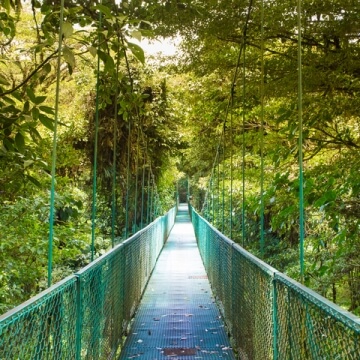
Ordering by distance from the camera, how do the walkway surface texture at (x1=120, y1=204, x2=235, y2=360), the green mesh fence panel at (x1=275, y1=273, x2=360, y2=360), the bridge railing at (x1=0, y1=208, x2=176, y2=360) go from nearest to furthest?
the green mesh fence panel at (x1=275, y1=273, x2=360, y2=360) < the bridge railing at (x1=0, y1=208, x2=176, y2=360) < the walkway surface texture at (x1=120, y1=204, x2=235, y2=360)

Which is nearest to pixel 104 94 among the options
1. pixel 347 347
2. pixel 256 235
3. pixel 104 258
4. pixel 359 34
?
pixel 104 258

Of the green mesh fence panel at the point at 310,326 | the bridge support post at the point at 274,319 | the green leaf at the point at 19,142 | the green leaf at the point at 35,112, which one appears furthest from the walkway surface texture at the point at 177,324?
the green leaf at the point at 35,112

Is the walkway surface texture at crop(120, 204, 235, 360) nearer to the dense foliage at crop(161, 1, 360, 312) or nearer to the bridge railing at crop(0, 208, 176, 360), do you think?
the bridge railing at crop(0, 208, 176, 360)

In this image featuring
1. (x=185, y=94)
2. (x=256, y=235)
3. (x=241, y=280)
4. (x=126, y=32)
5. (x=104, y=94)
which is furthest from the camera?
(x=256, y=235)

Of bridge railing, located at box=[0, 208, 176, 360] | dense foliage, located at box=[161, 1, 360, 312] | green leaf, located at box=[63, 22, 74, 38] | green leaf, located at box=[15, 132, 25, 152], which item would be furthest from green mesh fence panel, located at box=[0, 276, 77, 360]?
dense foliage, located at box=[161, 1, 360, 312]

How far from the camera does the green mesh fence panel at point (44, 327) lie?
3.45ft

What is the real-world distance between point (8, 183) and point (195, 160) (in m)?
11.4

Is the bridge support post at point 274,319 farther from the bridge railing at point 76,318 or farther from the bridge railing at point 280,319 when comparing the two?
the bridge railing at point 76,318

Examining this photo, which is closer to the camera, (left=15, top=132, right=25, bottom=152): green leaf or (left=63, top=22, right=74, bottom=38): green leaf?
(left=63, top=22, right=74, bottom=38): green leaf

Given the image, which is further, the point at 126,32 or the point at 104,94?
the point at 104,94

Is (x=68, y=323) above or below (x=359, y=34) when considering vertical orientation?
below

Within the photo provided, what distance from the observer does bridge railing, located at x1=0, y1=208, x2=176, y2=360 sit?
1.14m

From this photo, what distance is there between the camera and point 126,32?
2.27 metres

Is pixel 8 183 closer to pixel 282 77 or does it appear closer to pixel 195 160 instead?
pixel 282 77
